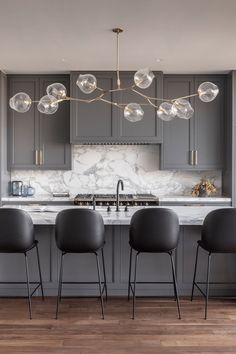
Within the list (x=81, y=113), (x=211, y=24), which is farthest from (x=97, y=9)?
(x=81, y=113)

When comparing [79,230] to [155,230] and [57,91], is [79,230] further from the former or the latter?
[57,91]

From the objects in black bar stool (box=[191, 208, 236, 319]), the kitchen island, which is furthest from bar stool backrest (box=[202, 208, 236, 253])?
the kitchen island

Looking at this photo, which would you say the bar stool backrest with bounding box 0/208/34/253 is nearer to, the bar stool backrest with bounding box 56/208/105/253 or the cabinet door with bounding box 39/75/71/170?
the bar stool backrest with bounding box 56/208/105/253

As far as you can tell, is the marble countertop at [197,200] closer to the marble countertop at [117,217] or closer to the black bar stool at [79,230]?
the marble countertop at [117,217]

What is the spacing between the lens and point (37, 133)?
5.45 metres

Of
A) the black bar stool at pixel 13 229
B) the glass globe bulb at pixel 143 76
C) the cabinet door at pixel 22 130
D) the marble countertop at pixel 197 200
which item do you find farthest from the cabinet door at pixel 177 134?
the black bar stool at pixel 13 229

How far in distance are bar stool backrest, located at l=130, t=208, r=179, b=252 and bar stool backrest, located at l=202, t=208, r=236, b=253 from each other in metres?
0.30

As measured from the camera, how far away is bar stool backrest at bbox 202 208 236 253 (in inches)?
122

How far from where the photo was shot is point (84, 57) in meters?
4.58

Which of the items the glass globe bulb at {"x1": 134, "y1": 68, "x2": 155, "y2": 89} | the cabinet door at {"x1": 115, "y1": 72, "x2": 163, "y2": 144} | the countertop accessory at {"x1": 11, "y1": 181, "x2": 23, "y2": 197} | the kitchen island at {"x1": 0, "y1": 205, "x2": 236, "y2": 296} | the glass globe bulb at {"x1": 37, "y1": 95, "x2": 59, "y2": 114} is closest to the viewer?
the glass globe bulb at {"x1": 134, "y1": 68, "x2": 155, "y2": 89}

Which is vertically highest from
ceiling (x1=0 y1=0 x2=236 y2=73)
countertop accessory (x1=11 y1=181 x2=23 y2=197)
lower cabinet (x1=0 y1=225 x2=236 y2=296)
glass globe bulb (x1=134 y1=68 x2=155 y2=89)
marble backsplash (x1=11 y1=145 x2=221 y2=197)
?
ceiling (x1=0 y1=0 x2=236 y2=73)

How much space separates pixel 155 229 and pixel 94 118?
2.61 metres

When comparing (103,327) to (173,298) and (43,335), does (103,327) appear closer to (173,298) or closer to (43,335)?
(43,335)

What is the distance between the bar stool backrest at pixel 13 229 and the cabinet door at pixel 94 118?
2.32 metres
